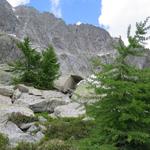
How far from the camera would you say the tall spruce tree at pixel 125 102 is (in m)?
13.6

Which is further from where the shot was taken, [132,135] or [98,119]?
[98,119]

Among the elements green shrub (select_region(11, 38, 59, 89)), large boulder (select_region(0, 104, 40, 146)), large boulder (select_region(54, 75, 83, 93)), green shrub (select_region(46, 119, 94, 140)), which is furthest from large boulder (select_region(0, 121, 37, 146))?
large boulder (select_region(54, 75, 83, 93))

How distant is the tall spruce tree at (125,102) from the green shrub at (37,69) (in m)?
18.8

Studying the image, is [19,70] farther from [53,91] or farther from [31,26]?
[31,26]

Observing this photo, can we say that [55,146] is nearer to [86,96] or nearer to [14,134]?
[14,134]

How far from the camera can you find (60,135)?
844 inches

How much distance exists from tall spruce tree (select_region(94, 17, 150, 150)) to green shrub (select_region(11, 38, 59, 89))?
61.7 feet

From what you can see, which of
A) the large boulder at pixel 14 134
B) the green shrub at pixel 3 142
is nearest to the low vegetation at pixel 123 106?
the green shrub at pixel 3 142

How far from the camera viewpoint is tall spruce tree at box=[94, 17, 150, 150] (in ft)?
44.7

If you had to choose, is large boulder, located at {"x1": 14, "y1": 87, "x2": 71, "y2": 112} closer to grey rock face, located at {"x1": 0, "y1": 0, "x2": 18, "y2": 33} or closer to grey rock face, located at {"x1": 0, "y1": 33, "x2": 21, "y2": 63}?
grey rock face, located at {"x1": 0, "y1": 33, "x2": 21, "y2": 63}

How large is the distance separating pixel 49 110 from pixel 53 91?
4.25 metres

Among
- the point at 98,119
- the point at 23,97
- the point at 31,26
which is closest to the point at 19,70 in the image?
the point at 23,97

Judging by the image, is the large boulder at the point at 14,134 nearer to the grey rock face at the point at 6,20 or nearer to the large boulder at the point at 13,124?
the large boulder at the point at 13,124

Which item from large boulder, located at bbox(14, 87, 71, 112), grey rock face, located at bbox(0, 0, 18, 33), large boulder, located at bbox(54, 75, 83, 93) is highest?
grey rock face, located at bbox(0, 0, 18, 33)
